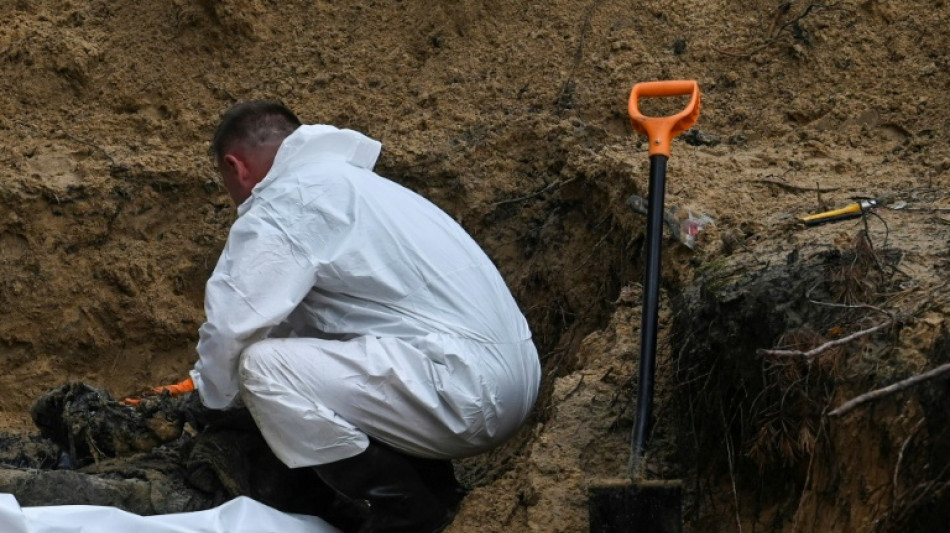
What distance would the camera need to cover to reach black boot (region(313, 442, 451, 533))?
3.29 meters

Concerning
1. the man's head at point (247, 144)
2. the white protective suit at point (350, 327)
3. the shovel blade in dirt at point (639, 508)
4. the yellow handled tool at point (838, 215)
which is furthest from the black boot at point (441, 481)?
the yellow handled tool at point (838, 215)

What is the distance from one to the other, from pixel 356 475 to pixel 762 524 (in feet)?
3.33

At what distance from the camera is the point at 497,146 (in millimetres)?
5148

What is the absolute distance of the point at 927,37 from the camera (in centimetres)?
500

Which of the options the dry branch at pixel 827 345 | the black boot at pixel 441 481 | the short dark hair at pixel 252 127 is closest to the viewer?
the dry branch at pixel 827 345

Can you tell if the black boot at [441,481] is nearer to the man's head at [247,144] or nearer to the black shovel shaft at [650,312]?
the black shovel shaft at [650,312]

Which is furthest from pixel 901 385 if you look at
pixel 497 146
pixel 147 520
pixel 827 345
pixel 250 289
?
pixel 497 146

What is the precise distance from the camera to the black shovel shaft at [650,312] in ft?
11.1

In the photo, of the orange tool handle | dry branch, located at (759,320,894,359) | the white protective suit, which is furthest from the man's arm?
dry branch, located at (759,320,894,359)

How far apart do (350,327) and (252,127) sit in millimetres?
752

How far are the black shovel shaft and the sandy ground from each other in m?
0.26

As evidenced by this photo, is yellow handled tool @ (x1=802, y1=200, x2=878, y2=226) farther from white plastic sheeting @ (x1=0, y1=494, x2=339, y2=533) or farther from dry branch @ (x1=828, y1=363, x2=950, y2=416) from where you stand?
white plastic sheeting @ (x1=0, y1=494, x2=339, y2=533)

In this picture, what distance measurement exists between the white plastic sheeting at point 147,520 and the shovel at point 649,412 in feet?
2.62

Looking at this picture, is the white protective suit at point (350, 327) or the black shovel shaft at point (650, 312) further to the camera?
the black shovel shaft at point (650, 312)
